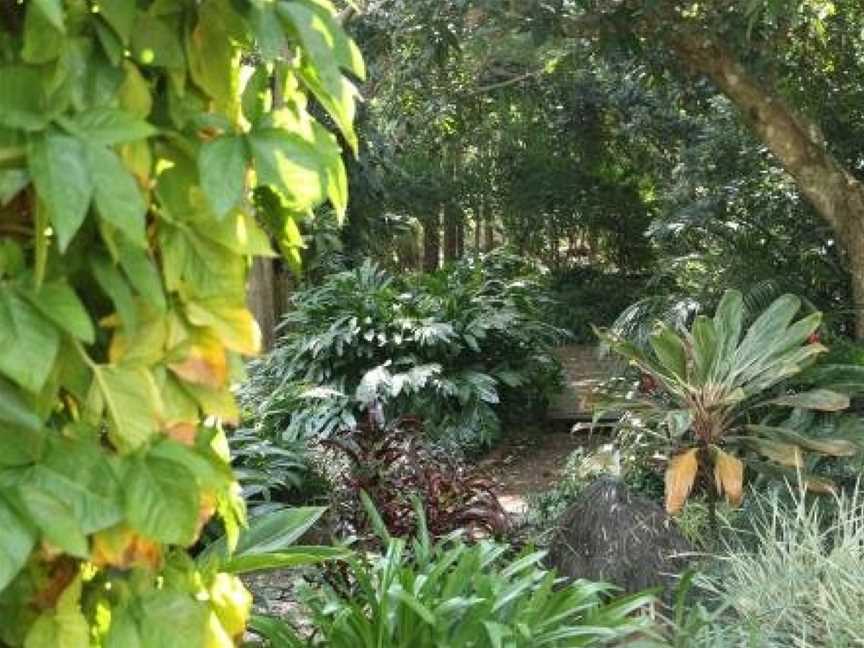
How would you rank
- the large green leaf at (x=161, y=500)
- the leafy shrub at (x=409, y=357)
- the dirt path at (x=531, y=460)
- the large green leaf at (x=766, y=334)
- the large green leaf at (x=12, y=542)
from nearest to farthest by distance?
the large green leaf at (x=12, y=542), the large green leaf at (x=161, y=500), the large green leaf at (x=766, y=334), the dirt path at (x=531, y=460), the leafy shrub at (x=409, y=357)

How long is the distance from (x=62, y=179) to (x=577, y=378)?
1075cm

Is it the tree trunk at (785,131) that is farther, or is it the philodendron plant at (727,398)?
the tree trunk at (785,131)

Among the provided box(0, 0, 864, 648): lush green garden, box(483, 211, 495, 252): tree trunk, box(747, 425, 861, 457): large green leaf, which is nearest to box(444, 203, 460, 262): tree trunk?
box(483, 211, 495, 252): tree trunk

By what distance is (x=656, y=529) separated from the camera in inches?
185

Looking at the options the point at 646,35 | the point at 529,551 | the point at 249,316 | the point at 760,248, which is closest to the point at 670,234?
the point at 760,248

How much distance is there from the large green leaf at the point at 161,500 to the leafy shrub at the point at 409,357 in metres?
6.48

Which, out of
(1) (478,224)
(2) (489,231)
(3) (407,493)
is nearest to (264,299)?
(3) (407,493)

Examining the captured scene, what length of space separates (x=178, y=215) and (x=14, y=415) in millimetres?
319

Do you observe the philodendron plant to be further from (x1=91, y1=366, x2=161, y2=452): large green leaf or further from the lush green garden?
(x1=91, y1=366, x2=161, y2=452): large green leaf

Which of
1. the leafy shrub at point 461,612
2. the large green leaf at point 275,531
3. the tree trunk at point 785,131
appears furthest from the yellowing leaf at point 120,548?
the tree trunk at point 785,131

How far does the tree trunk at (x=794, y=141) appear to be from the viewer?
6738mm

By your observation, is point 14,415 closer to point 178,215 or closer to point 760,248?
point 178,215

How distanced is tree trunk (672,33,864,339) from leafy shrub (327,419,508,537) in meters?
3.23

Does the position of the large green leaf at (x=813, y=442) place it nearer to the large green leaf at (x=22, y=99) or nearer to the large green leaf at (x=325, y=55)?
the large green leaf at (x=325, y=55)
